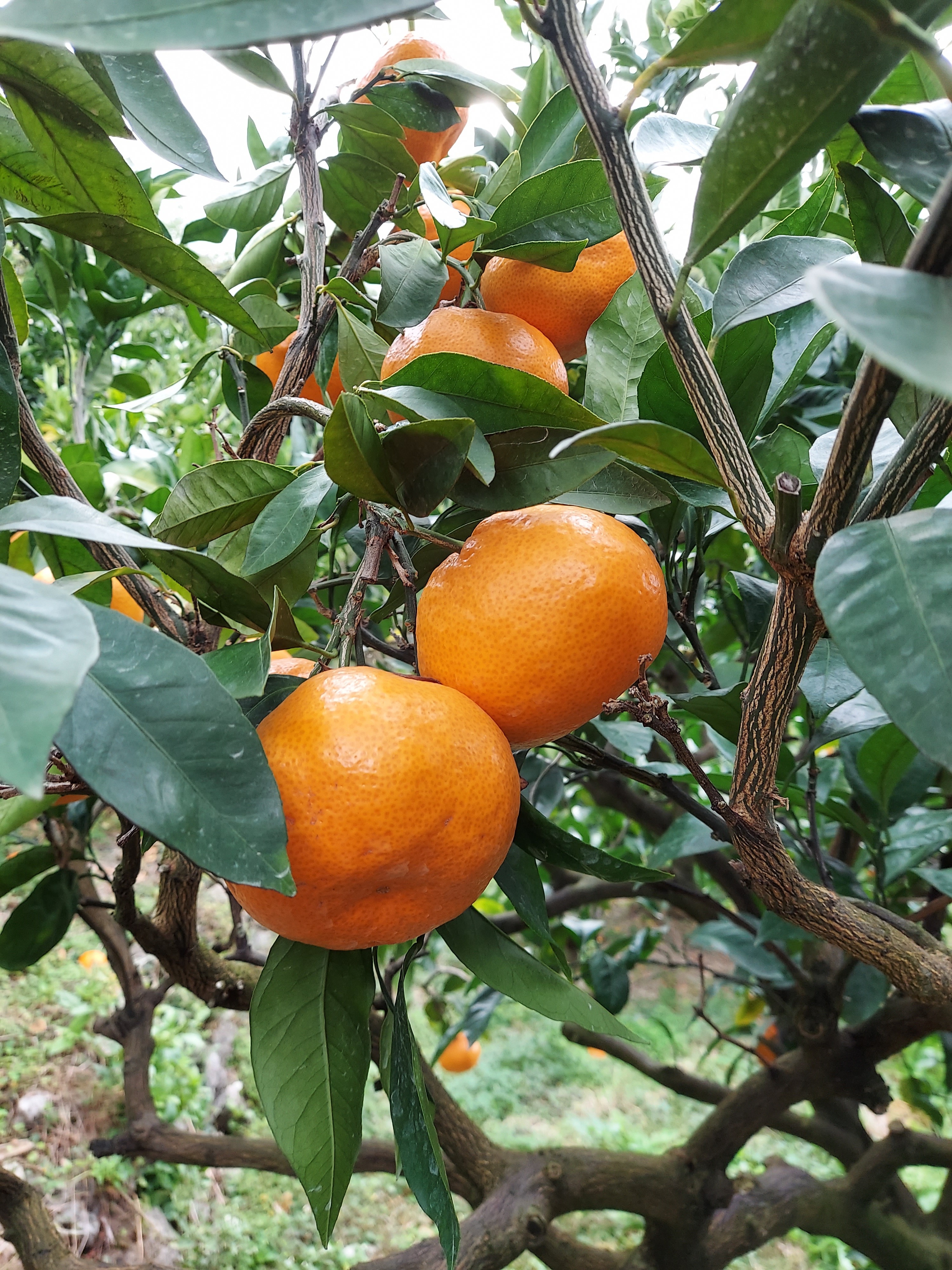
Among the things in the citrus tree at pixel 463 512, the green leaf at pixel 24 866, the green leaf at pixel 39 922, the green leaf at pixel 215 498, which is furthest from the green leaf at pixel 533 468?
the green leaf at pixel 39 922

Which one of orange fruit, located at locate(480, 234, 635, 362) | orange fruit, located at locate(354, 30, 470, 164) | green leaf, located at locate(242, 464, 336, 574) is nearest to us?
green leaf, located at locate(242, 464, 336, 574)

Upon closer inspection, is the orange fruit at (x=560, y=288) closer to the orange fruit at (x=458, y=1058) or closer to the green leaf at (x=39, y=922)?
the green leaf at (x=39, y=922)

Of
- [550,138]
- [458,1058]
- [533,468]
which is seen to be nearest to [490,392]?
[533,468]

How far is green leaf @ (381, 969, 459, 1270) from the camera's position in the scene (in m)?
0.42

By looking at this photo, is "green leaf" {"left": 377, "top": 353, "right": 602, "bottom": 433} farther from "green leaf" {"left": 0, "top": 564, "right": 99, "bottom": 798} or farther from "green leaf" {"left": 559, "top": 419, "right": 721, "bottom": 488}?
"green leaf" {"left": 0, "top": 564, "right": 99, "bottom": 798}

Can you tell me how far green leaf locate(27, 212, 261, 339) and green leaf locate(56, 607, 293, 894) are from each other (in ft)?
0.78

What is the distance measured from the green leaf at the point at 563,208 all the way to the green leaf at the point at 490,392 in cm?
15

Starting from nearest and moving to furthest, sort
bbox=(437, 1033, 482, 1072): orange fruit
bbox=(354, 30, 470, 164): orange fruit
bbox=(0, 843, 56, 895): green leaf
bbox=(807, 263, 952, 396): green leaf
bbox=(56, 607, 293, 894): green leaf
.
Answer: bbox=(807, 263, 952, 396): green leaf → bbox=(56, 607, 293, 894): green leaf → bbox=(354, 30, 470, 164): orange fruit → bbox=(0, 843, 56, 895): green leaf → bbox=(437, 1033, 482, 1072): orange fruit

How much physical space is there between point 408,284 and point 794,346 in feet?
0.72

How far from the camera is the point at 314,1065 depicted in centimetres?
41

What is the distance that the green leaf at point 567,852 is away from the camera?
46cm

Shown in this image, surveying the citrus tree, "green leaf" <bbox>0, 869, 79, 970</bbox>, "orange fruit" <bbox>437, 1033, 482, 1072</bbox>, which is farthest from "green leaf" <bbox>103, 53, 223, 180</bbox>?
"orange fruit" <bbox>437, 1033, 482, 1072</bbox>

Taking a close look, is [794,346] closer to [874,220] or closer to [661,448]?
[874,220]

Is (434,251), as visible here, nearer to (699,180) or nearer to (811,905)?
(699,180)
